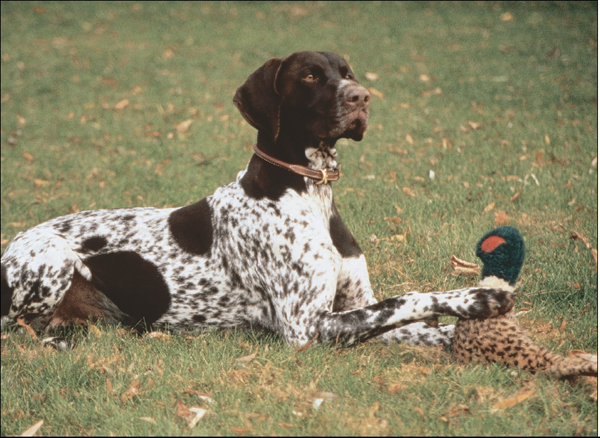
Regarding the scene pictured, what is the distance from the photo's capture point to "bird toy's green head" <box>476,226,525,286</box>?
133 inches

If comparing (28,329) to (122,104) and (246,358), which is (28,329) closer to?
(246,358)

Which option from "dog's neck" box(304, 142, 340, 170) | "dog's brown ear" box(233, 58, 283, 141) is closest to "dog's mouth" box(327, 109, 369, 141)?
"dog's neck" box(304, 142, 340, 170)

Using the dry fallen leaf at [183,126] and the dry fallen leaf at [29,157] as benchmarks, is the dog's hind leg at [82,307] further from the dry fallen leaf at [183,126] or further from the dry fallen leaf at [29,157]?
the dry fallen leaf at [183,126]

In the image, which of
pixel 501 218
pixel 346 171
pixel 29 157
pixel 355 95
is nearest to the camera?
pixel 355 95

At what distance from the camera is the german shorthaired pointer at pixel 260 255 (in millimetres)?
3793

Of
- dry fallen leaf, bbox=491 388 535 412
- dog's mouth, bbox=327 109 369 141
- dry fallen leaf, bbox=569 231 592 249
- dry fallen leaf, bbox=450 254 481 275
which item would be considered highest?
dog's mouth, bbox=327 109 369 141

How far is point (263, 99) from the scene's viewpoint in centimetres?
394

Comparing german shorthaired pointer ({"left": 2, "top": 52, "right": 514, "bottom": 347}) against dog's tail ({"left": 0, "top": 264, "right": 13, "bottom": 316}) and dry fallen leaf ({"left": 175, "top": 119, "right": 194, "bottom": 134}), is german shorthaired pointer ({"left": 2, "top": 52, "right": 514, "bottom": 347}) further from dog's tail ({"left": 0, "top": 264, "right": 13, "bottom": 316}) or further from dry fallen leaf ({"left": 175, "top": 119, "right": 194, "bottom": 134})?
dry fallen leaf ({"left": 175, "top": 119, "right": 194, "bottom": 134})

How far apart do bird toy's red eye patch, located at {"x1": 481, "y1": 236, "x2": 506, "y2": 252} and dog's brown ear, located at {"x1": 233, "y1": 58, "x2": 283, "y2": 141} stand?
1.39m

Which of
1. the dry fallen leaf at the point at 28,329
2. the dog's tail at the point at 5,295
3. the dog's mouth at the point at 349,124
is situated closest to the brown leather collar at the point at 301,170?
the dog's mouth at the point at 349,124

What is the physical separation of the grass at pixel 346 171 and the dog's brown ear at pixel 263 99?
1366 mm

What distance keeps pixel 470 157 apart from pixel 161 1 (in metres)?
13.3

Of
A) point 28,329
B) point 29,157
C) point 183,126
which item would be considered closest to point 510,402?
point 28,329

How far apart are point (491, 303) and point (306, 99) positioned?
163 cm
